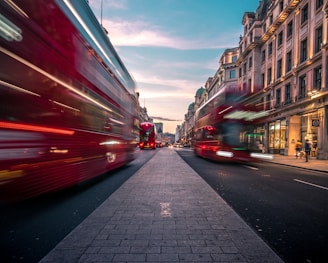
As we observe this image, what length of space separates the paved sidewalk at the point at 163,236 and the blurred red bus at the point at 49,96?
4.59ft

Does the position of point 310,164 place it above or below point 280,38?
below

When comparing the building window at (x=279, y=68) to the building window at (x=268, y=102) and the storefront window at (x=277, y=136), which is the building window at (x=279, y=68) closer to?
the building window at (x=268, y=102)

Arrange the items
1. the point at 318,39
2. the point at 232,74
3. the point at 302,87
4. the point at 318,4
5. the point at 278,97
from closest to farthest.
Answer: the point at 318,4
the point at 318,39
the point at 302,87
the point at 278,97
the point at 232,74

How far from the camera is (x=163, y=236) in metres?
3.71

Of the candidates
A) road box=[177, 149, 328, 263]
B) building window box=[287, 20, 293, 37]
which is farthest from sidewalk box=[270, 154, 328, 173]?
building window box=[287, 20, 293, 37]

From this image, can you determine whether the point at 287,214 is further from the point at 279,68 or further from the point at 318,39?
the point at 279,68

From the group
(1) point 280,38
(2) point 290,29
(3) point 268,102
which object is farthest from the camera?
(3) point 268,102

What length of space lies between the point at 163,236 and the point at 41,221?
2424 millimetres

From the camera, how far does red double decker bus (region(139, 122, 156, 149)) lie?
37312 millimetres

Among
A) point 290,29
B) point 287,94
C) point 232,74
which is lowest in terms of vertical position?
point 287,94

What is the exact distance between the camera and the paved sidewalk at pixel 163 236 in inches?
120

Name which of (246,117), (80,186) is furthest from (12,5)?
(246,117)

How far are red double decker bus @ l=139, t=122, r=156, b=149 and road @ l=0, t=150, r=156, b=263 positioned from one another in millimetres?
29996

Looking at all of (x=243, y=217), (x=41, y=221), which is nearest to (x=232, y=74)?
(x=243, y=217)
